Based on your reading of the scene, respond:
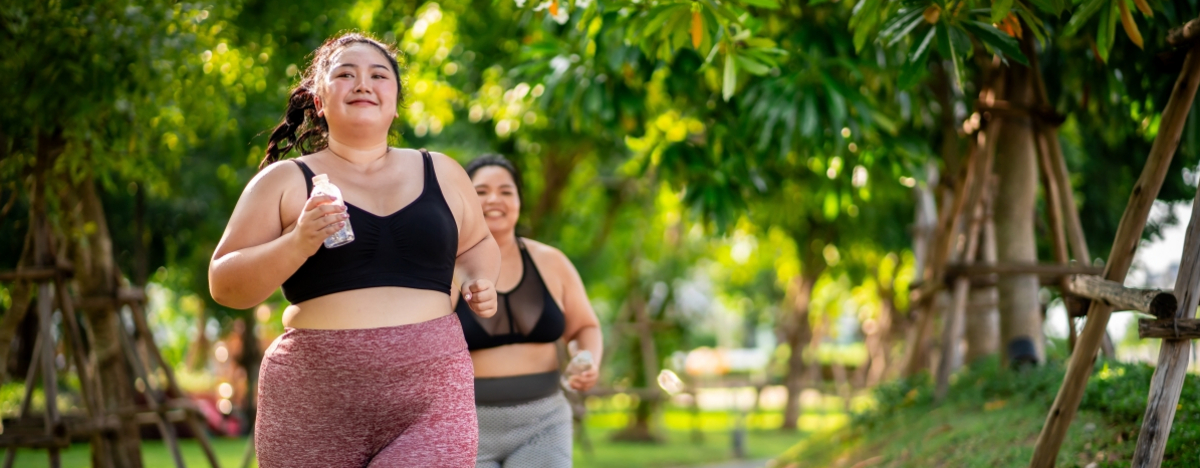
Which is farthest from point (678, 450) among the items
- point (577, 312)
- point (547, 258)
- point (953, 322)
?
point (547, 258)

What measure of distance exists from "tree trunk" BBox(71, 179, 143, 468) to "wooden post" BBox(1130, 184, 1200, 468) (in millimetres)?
5641

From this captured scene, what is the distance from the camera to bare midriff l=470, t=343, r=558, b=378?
13.1 ft

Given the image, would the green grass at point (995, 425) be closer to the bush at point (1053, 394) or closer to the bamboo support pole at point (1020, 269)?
the bush at point (1053, 394)

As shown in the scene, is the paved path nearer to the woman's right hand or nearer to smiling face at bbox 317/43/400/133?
smiling face at bbox 317/43/400/133

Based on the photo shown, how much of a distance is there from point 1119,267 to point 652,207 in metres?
12.2

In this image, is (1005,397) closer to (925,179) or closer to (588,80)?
(925,179)

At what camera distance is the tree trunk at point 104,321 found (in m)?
6.71

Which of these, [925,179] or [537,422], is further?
[925,179]

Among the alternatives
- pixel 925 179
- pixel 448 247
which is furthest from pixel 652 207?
pixel 448 247

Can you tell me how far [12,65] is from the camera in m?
4.95

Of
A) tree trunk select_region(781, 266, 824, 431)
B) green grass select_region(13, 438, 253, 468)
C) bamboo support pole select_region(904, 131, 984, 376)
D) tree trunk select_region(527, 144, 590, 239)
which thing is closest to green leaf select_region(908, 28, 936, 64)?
bamboo support pole select_region(904, 131, 984, 376)

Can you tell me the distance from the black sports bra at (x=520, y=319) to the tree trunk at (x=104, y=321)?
3611mm

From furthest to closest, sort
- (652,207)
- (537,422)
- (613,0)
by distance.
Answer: (652,207), (613,0), (537,422)

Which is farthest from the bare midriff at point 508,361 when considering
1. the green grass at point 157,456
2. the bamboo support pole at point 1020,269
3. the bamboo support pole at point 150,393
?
the green grass at point 157,456
